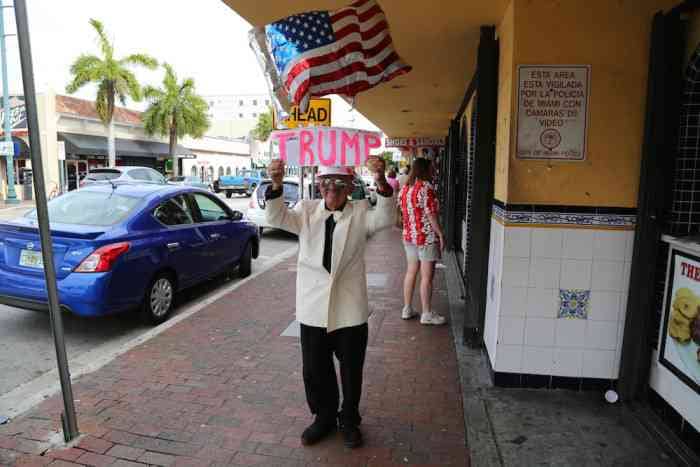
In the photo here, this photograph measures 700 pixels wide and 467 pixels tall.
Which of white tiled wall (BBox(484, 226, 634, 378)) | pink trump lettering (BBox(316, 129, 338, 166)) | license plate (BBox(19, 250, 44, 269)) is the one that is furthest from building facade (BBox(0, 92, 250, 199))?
white tiled wall (BBox(484, 226, 634, 378))

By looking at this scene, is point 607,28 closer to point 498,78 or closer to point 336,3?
point 498,78

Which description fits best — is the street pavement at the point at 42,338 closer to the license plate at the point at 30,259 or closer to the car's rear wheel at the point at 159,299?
the car's rear wheel at the point at 159,299

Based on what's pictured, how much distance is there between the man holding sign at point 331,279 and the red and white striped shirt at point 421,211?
2.33 meters

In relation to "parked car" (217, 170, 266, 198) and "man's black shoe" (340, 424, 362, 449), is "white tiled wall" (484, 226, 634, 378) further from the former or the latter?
"parked car" (217, 170, 266, 198)

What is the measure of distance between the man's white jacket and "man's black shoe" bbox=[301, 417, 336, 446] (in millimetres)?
722

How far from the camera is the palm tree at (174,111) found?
36594 millimetres

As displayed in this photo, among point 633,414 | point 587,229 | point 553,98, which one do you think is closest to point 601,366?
point 633,414

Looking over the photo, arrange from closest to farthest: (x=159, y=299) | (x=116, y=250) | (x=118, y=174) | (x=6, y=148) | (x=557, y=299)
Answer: (x=557, y=299), (x=116, y=250), (x=159, y=299), (x=118, y=174), (x=6, y=148)

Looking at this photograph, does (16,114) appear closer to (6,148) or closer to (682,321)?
(6,148)

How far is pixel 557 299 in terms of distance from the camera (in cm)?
411

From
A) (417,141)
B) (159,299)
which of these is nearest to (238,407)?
(159,299)

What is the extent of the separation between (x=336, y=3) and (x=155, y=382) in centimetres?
354

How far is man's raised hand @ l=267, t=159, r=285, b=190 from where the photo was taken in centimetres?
325

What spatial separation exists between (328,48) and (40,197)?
2.15 metres
